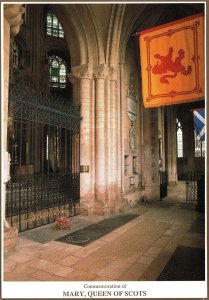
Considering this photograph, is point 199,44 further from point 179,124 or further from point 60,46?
point 179,124

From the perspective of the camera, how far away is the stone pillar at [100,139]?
9.27 metres

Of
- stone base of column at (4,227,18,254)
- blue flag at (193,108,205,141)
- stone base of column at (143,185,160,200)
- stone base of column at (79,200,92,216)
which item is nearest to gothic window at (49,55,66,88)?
stone base of column at (143,185,160,200)

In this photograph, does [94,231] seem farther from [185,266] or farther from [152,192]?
[152,192]

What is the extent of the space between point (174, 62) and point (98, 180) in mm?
4972

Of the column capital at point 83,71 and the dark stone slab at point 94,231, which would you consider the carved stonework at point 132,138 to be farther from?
the dark stone slab at point 94,231

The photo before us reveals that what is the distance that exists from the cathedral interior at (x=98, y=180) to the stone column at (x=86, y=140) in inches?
1.5

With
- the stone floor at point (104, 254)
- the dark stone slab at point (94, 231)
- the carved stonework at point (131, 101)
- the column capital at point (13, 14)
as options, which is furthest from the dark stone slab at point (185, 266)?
the carved stonework at point (131, 101)

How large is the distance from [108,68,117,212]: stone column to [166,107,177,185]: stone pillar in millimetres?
14049

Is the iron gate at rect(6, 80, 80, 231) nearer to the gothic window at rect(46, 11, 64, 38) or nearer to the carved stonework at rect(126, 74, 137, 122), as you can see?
the carved stonework at rect(126, 74, 137, 122)

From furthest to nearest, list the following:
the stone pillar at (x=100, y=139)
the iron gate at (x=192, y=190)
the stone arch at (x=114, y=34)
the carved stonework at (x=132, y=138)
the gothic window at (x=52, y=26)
Answer: the gothic window at (x=52, y=26), the carved stonework at (x=132, y=138), the iron gate at (x=192, y=190), the stone arch at (x=114, y=34), the stone pillar at (x=100, y=139)

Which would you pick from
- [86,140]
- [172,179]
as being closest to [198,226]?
[86,140]

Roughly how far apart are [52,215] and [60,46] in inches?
690

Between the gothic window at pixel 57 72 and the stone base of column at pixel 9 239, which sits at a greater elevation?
the gothic window at pixel 57 72

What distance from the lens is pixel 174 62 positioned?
6.51 m
